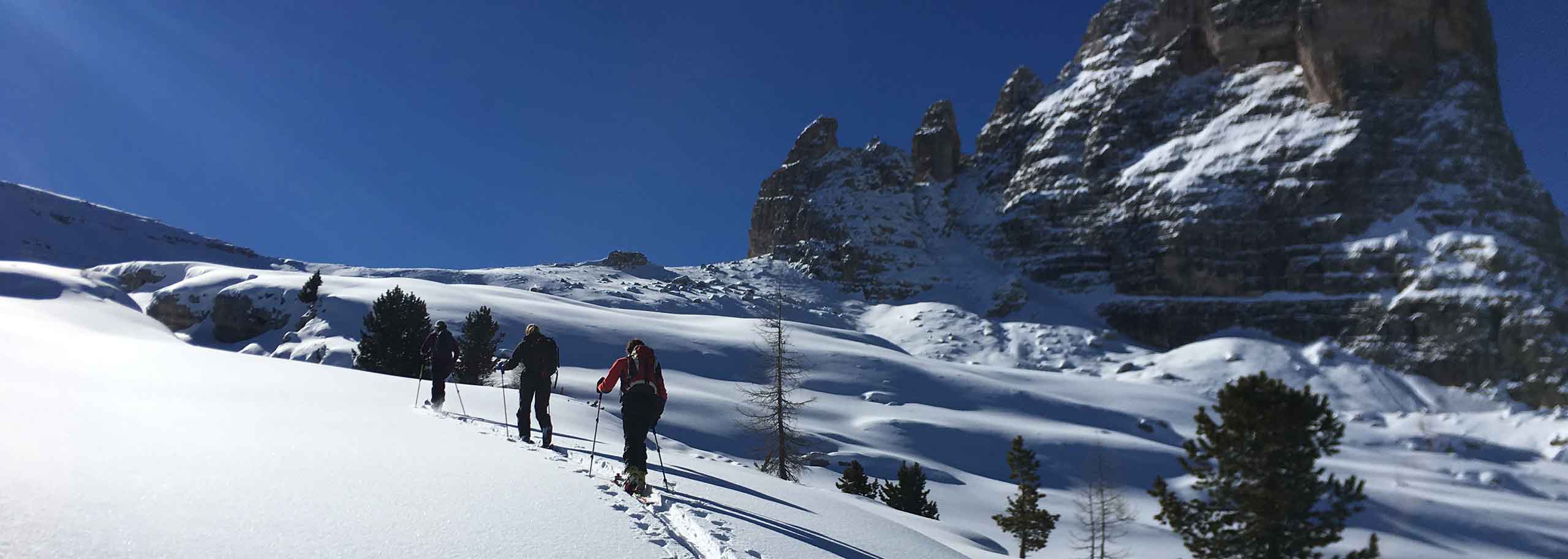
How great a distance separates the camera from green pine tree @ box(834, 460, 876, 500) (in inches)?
1065

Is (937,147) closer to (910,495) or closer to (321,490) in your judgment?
(910,495)

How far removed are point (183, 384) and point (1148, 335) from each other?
106307 mm

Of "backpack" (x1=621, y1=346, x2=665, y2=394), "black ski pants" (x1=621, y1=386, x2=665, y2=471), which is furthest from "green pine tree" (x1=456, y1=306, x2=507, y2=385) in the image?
"black ski pants" (x1=621, y1=386, x2=665, y2=471)

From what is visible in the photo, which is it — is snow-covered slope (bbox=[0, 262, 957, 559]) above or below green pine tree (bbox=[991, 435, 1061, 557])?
above

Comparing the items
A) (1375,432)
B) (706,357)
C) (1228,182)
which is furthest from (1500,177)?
(706,357)

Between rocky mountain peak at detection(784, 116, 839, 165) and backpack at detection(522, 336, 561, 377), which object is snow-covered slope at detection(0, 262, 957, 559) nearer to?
backpack at detection(522, 336, 561, 377)

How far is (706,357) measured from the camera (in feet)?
165

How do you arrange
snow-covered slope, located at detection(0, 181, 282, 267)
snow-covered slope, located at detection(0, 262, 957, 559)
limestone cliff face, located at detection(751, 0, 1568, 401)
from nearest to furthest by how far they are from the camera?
1. snow-covered slope, located at detection(0, 262, 957, 559)
2. limestone cliff face, located at detection(751, 0, 1568, 401)
3. snow-covered slope, located at detection(0, 181, 282, 267)

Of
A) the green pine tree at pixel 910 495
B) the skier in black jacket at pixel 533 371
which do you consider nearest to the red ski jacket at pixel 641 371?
the skier in black jacket at pixel 533 371

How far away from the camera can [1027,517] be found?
2733 centimetres

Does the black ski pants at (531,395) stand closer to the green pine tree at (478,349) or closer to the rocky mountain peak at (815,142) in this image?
the green pine tree at (478,349)

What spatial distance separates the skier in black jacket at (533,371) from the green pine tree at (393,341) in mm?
21415

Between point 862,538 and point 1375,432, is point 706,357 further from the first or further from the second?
point 1375,432

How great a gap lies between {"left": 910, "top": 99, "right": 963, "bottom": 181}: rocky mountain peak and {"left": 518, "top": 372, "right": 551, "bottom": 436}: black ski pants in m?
142
